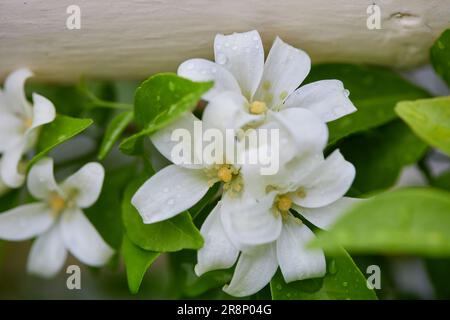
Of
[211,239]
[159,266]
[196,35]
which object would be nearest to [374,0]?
[196,35]

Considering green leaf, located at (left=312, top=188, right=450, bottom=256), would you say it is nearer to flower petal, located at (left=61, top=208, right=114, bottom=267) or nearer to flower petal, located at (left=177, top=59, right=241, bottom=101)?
flower petal, located at (left=177, top=59, right=241, bottom=101)

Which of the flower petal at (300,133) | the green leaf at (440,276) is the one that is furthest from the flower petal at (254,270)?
the green leaf at (440,276)

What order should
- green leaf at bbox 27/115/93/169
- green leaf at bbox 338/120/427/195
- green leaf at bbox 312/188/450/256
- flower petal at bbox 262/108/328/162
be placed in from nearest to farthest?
1. green leaf at bbox 312/188/450/256
2. flower petal at bbox 262/108/328/162
3. green leaf at bbox 27/115/93/169
4. green leaf at bbox 338/120/427/195

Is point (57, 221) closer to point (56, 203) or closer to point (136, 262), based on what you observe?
point (56, 203)

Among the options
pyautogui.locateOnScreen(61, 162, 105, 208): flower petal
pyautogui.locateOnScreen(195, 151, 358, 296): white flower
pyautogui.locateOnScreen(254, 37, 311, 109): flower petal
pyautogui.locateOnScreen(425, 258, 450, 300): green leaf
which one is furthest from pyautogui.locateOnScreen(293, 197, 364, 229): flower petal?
pyautogui.locateOnScreen(425, 258, 450, 300): green leaf

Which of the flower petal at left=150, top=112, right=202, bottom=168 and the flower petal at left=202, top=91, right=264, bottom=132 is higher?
the flower petal at left=202, top=91, right=264, bottom=132

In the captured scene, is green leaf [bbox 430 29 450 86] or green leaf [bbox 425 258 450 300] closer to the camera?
green leaf [bbox 430 29 450 86]

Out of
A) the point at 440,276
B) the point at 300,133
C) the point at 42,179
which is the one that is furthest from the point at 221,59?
the point at 440,276
